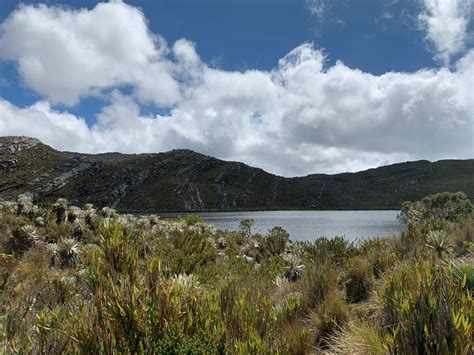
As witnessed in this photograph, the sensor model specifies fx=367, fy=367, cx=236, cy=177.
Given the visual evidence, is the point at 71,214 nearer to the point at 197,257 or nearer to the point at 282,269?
the point at 197,257

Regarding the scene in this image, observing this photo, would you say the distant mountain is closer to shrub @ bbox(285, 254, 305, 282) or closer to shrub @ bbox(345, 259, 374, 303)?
shrub @ bbox(285, 254, 305, 282)

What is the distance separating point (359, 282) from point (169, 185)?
506ft

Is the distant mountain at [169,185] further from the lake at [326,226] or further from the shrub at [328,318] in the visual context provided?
the shrub at [328,318]

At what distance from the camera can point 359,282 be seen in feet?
27.2

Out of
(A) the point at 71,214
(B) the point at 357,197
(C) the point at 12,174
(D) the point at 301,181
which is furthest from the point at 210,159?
(A) the point at 71,214

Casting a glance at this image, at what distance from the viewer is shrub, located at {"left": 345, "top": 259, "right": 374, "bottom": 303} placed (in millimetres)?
7878

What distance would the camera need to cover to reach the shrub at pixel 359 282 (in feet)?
25.8

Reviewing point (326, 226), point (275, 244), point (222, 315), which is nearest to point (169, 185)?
point (326, 226)

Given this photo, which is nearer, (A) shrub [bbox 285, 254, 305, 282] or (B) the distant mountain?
(A) shrub [bbox 285, 254, 305, 282]

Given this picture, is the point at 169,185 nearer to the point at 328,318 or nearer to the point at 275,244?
the point at 275,244

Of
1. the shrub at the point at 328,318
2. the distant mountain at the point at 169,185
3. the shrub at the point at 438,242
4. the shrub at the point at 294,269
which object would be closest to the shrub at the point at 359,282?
the shrub at the point at 328,318

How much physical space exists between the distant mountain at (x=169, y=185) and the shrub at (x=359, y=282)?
362 feet

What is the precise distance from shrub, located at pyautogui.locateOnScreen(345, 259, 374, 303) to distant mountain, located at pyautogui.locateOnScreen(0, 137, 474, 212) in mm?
110222

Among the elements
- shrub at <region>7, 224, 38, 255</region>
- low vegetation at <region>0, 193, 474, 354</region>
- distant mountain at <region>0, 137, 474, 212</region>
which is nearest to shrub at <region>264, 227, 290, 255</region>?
shrub at <region>7, 224, 38, 255</region>
